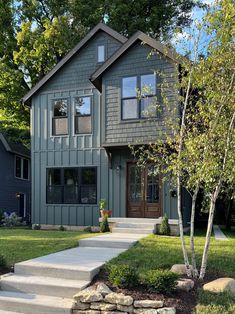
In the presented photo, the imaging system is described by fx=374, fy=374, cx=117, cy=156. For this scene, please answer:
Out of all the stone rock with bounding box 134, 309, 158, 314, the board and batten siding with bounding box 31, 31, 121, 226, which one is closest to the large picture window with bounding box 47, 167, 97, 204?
the board and batten siding with bounding box 31, 31, 121, 226

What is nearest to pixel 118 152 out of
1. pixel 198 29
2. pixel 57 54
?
pixel 198 29

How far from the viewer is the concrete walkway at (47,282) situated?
227 inches

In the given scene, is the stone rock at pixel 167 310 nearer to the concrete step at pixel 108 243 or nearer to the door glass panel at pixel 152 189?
the concrete step at pixel 108 243

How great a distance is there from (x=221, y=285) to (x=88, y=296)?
80.4 inches

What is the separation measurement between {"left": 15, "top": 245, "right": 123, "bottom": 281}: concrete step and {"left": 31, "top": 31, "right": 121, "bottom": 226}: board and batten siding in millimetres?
6335

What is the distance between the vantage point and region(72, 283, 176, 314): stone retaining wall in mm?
5246

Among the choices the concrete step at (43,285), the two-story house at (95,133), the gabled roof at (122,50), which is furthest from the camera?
the two-story house at (95,133)

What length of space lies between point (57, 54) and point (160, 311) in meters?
19.6

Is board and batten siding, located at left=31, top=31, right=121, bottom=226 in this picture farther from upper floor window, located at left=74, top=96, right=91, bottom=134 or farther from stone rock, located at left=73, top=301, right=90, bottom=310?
stone rock, located at left=73, top=301, right=90, bottom=310

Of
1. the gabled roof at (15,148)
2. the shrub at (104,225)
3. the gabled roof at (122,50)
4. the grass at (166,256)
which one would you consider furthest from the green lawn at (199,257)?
the gabled roof at (15,148)

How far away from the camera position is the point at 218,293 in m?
5.55

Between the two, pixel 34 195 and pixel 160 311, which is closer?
pixel 160 311

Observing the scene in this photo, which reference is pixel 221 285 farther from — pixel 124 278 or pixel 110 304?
pixel 110 304

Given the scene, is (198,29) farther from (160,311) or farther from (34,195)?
(34,195)
